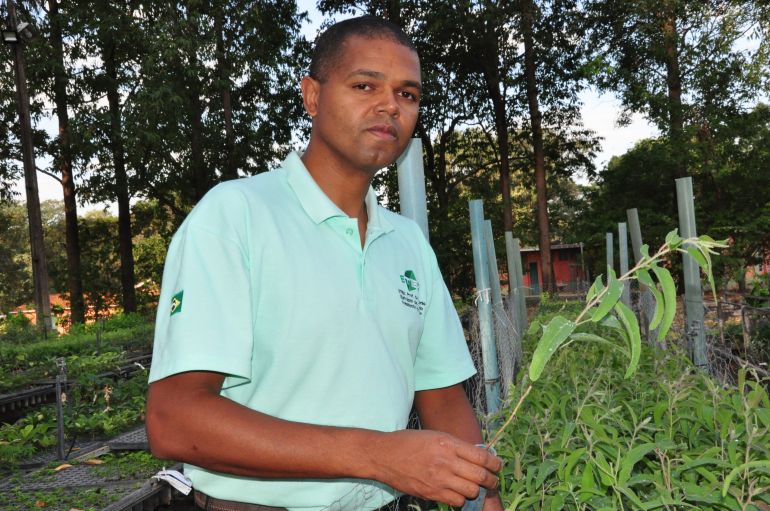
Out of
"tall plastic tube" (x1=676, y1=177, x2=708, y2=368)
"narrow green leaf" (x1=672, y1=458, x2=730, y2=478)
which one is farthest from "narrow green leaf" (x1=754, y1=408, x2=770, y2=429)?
"tall plastic tube" (x1=676, y1=177, x2=708, y2=368)

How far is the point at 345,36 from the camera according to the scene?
1.57m

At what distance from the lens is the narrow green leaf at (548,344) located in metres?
1.03

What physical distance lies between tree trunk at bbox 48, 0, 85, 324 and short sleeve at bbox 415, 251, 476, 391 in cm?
2077

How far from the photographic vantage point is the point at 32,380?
32.5ft

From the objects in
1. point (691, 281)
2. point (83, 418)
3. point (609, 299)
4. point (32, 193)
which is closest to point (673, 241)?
point (609, 299)

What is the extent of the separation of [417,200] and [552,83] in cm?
2393

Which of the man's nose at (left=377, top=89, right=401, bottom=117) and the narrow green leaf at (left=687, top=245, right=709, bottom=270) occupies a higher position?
the man's nose at (left=377, top=89, right=401, bottom=117)

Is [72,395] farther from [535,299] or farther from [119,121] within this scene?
[535,299]

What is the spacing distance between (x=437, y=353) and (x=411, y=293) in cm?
20

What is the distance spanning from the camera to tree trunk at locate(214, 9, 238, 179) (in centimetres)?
1995

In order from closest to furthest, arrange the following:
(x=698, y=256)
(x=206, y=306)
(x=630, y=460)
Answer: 1. (x=698, y=256)
2. (x=206, y=306)
3. (x=630, y=460)

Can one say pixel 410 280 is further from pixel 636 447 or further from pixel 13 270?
pixel 13 270

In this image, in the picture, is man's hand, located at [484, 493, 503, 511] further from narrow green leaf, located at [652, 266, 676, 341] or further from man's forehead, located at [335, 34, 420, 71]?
man's forehead, located at [335, 34, 420, 71]

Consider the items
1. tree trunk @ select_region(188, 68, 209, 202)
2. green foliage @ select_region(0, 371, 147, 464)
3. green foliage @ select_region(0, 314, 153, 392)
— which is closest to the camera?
green foliage @ select_region(0, 371, 147, 464)
